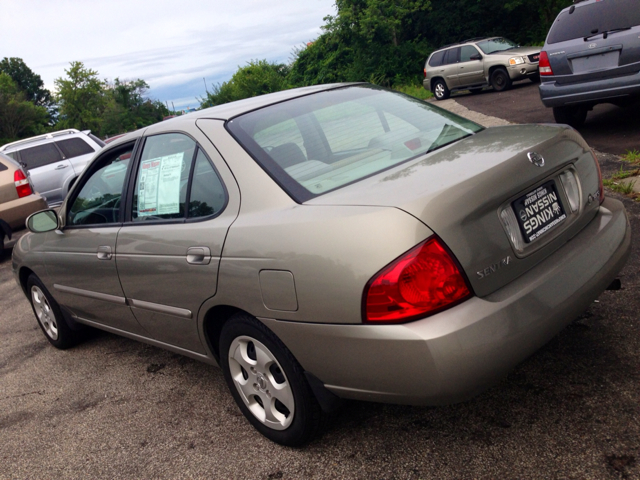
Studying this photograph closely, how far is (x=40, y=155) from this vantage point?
13227 millimetres

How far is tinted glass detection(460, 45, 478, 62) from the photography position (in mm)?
17922

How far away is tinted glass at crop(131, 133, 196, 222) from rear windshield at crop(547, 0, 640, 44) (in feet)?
20.9

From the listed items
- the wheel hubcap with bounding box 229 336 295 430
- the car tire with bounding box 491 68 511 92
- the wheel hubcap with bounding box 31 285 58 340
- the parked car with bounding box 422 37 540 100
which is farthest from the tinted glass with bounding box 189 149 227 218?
the car tire with bounding box 491 68 511 92

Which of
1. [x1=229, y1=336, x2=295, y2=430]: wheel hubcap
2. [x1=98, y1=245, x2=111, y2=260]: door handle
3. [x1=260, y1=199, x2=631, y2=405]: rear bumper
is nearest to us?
[x1=260, y1=199, x2=631, y2=405]: rear bumper

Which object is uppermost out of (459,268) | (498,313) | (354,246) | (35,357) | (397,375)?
(354,246)

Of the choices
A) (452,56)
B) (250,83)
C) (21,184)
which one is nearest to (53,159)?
(21,184)

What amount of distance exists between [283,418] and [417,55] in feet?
92.0

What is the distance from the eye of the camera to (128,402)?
12.3 feet

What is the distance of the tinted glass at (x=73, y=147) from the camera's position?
13.3m

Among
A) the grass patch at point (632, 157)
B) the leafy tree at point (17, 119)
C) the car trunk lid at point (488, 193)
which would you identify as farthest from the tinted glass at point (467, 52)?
the leafy tree at point (17, 119)

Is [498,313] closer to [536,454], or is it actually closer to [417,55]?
[536,454]

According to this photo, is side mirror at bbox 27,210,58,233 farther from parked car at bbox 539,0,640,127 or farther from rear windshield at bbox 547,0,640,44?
rear windshield at bbox 547,0,640,44

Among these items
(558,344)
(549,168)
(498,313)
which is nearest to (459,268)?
(498,313)

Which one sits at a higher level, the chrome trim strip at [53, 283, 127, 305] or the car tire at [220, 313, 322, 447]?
the chrome trim strip at [53, 283, 127, 305]
